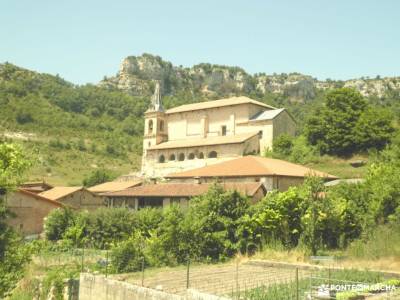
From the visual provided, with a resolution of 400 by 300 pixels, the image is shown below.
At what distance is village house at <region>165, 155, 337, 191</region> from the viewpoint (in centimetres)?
3082

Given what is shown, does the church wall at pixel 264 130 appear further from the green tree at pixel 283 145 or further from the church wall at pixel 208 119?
the church wall at pixel 208 119

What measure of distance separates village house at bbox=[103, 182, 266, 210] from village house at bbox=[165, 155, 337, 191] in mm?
925

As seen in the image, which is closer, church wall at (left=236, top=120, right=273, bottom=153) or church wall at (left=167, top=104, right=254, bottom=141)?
church wall at (left=236, top=120, right=273, bottom=153)

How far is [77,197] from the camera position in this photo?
42.8m

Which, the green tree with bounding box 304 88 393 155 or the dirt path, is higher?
the green tree with bounding box 304 88 393 155

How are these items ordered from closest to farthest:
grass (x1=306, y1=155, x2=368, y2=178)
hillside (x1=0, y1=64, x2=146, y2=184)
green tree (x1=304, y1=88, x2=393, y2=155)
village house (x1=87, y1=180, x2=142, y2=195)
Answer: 1. grass (x1=306, y1=155, x2=368, y2=178)
2. green tree (x1=304, y1=88, x2=393, y2=155)
3. village house (x1=87, y1=180, x2=142, y2=195)
4. hillside (x1=0, y1=64, x2=146, y2=184)

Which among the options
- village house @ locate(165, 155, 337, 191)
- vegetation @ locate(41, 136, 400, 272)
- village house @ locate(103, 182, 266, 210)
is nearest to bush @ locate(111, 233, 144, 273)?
vegetation @ locate(41, 136, 400, 272)

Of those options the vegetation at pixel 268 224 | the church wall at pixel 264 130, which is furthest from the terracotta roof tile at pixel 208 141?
the vegetation at pixel 268 224

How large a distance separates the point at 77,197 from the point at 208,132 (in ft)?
66.3

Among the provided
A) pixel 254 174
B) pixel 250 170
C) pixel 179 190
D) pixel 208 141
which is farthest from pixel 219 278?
pixel 208 141

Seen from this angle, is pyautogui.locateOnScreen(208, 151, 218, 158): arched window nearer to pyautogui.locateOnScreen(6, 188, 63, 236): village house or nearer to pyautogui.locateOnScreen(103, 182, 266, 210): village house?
pyautogui.locateOnScreen(103, 182, 266, 210): village house

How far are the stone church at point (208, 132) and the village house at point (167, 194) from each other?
1487cm

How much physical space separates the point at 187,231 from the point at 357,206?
403 inches

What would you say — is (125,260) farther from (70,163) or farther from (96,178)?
(70,163)
